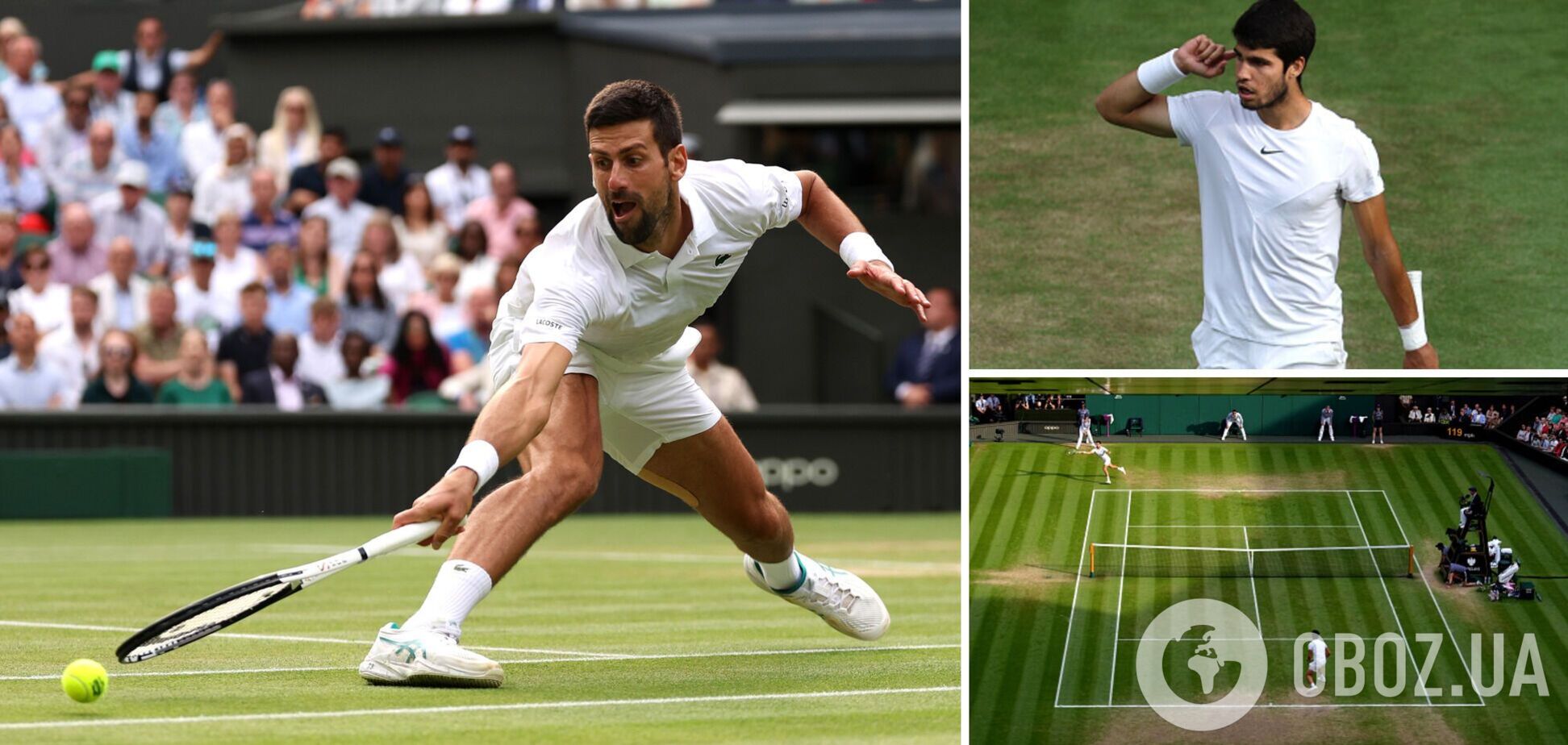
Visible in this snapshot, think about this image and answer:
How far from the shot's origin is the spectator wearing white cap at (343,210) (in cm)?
1625

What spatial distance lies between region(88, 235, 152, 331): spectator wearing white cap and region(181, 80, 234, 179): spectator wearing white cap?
2.09 m

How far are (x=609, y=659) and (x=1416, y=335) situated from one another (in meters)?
3.16

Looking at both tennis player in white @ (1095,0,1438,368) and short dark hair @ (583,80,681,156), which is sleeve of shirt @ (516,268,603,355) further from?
tennis player in white @ (1095,0,1438,368)

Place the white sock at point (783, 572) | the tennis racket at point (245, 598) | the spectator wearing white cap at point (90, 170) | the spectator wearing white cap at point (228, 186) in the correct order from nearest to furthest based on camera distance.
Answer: the tennis racket at point (245, 598) < the white sock at point (783, 572) < the spectator wearing white cap at point (228, 186) < the spectator wearing white cap at point (90, 170)

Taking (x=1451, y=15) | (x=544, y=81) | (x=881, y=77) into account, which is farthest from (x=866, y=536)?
(x=1451, y=15)

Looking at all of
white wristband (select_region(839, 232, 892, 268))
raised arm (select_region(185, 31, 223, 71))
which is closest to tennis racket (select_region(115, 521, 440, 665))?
white wristband (select_region(839, 232, 892, 268))

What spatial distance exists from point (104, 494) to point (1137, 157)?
13.0 meters

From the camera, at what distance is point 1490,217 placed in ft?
15.3

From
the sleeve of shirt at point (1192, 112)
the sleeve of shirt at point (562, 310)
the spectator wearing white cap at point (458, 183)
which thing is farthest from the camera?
the spectator wearing white cap at point (458, 183)

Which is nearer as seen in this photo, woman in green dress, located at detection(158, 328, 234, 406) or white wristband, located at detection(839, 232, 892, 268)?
white wristband, located at detection(839, 232, 892, 268)

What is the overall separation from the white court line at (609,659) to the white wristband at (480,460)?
121 centimetres

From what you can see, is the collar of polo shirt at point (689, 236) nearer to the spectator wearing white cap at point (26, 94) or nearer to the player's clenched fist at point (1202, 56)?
the player's clenched fist at point (1202, 56)

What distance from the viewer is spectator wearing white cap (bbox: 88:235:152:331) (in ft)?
51.2

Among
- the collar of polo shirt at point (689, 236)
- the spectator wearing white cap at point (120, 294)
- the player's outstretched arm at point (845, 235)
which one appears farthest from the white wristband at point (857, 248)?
the spectator wearing white cap at point (120, 294)
